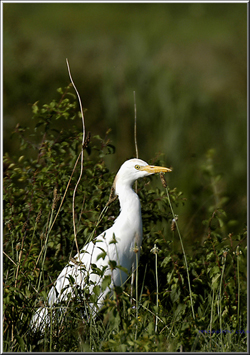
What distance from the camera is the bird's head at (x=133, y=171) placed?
2.49 m

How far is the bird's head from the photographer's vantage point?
2486mm

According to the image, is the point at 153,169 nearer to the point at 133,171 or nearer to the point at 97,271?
the point at 133,171

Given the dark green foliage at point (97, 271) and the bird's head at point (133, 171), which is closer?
the dark green foliage at point (97, 271)

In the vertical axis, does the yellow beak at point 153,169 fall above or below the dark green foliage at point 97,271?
above

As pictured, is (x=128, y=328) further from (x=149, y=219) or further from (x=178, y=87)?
(x=178, y=87)

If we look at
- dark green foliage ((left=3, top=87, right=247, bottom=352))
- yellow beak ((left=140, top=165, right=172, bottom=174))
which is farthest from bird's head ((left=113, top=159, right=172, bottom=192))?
dark green foliage ((left=3, top=87, right=247, bottom=352))

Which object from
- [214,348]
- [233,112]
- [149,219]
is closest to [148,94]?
[233,112]

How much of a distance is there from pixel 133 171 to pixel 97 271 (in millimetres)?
933

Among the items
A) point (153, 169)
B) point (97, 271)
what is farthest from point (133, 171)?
point (97, 271)

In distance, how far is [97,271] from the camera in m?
1.71

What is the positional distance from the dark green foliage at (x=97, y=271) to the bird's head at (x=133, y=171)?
0.49ft

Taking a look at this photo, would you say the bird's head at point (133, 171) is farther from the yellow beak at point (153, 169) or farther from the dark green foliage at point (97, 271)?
the dark green foliage at point (97, 271)

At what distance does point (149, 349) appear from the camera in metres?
1.69

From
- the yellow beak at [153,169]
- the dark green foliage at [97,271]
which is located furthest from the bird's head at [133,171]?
the dark green foliage at [97,271]
